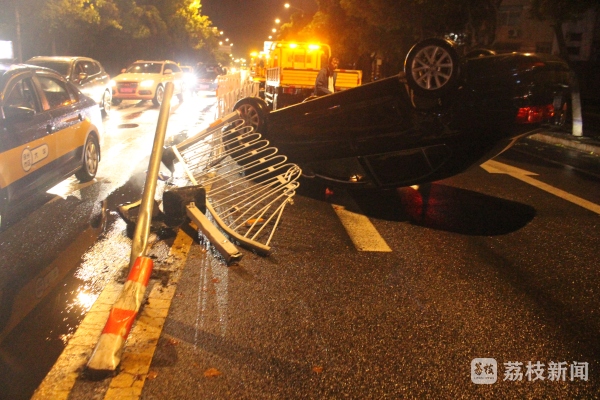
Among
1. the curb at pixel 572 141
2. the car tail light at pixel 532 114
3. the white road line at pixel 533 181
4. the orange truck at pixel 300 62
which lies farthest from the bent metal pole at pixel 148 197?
the curb at pixel 572 141

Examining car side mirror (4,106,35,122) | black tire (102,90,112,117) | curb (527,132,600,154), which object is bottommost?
curb (527,132,600,154)

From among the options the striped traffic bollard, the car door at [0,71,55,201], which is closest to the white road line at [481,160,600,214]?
the striped traffic bollard

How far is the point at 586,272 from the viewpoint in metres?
5.30

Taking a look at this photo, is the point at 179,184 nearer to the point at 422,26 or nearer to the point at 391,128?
the point at 391,128

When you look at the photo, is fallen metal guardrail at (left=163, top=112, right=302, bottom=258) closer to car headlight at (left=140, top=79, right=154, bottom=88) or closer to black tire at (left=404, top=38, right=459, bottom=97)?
black tire at (left=404, top=38, right=459, bottom=97)

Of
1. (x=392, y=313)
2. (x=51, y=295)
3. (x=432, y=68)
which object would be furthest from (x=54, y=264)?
(x=432, y=68)

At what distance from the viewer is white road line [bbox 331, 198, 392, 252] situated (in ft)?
19.3

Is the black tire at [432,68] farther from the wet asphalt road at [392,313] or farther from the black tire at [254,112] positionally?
the black tire at [254,112]

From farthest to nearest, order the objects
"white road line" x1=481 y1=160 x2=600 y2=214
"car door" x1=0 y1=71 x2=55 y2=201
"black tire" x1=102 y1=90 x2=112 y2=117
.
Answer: "black tire" x1=102 y1=90 x2=112 y2=117 < "white road line" x1=481 y1=160 x2=600 y2=214 < "car door" x1=0 y1=71 x2=55 y2=201

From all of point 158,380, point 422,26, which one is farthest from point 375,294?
point 422,26

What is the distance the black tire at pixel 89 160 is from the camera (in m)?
8.17

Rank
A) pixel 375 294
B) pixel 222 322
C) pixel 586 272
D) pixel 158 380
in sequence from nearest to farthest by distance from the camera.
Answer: pixel 158 380, pixel 222 322, pixel 375 294, pixel 586 272

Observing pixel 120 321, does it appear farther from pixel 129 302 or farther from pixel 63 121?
pixel 63 121

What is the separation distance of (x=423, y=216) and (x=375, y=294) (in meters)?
2.72
